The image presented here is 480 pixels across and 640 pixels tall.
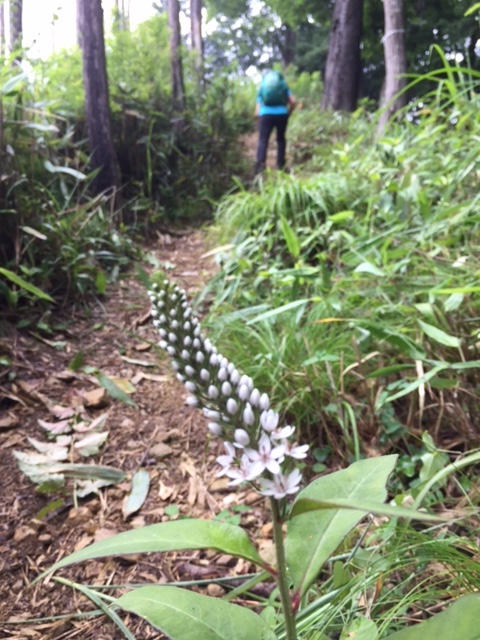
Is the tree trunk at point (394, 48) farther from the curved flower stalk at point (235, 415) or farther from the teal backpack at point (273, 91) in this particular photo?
the curved flower stalk at point (235, 415)

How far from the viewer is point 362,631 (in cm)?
83

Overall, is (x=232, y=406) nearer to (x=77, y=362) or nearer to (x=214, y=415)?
(x=214, y=415)

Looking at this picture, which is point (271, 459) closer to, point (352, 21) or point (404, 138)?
point (404, 138)

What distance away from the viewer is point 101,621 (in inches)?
53.7

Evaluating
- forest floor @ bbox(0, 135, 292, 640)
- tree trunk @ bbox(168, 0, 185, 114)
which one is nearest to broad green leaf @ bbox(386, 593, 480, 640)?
forest floor @ bbox(0, 135, 292, 640)

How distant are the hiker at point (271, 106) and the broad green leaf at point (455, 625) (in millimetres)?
6458

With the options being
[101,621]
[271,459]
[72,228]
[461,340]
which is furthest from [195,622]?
[72,228]

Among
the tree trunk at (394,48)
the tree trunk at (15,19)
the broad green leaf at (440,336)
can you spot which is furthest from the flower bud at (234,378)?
the tree trunk at (394,48)

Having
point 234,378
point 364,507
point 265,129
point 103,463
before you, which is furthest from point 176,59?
point 364,507

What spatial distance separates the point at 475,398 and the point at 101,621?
1.43m

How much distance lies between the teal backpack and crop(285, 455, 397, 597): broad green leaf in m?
6.63

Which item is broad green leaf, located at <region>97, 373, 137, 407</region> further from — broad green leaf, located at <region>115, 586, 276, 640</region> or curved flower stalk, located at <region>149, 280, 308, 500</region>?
broad green leaf, located at <region>115, 586, 276, 640</region>

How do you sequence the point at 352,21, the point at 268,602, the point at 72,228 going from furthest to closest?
the point at 352,21
the point at 72,228
the point at 268,602

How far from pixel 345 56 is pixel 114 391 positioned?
1058 centimetres
